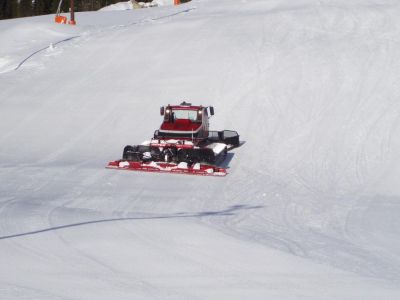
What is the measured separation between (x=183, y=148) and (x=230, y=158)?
1812 millimetres

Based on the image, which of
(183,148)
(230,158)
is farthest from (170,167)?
(230,158)

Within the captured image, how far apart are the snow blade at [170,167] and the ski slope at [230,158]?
0.25 meters

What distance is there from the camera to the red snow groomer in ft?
50.5

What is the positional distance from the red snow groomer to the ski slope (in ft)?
1.20

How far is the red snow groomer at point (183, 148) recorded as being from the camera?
15.4 meters

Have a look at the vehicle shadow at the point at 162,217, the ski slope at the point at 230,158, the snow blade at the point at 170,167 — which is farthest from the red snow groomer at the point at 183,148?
the vehicle shadow at the point at 162,217

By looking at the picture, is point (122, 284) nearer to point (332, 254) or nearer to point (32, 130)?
point (332, 254)

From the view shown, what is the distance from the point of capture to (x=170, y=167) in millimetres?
15359

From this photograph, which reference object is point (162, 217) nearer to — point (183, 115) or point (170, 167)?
point (170, 167)

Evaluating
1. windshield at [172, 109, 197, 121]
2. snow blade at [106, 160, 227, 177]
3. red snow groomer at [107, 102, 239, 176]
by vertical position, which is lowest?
snow blade at [106, 160, 227, 177]

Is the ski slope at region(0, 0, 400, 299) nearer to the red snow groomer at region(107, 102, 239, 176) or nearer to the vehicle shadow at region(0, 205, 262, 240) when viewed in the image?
the vehicle shadow at region(0, 205, 262, 240)

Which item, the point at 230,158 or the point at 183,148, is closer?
the point at 183,148

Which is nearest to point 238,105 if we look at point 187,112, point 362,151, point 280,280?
point 187,112

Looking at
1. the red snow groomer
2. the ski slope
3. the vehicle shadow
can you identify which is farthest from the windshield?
the vehicle shadow
